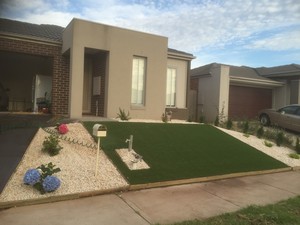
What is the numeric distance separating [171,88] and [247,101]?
7441 millimetres

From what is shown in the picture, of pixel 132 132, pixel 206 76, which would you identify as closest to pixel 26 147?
pixel 132 132

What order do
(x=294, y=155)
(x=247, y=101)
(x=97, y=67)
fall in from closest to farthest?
(x=294, y=155), (x=97, y=67), (x=247, y=101)

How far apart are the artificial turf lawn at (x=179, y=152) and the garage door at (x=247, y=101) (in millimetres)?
8749

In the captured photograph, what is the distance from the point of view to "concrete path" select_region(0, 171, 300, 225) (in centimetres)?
476

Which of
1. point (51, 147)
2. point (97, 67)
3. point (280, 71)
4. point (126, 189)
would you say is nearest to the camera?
point (126, 189)

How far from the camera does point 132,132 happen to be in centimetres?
970

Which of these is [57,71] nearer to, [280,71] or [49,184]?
[49,184]

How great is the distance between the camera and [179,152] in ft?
29.0

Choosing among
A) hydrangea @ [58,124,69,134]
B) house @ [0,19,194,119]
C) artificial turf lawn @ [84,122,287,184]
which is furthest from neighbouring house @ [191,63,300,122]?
hydrangea @ [58,124,69,134]

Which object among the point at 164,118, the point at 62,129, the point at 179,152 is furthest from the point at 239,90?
the point at 62,129

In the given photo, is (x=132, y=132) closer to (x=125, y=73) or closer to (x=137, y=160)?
(x=137, y=160)

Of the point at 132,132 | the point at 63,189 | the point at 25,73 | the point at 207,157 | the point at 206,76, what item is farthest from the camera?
the point at 206,76

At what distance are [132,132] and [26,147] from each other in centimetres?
332

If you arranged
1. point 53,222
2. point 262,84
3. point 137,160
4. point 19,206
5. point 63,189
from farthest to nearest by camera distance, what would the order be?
point 262,84, point 137,160, point 63,189, point 19,206, point 53,222
